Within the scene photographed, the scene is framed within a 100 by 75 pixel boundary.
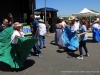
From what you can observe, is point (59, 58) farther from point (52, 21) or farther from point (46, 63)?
point (52, 21)

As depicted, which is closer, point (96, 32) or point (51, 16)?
point (96, 32)

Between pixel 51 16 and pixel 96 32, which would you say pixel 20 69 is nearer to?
pixel 96 32

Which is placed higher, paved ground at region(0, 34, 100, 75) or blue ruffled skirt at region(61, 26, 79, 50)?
blue ruffled skirt at region(61, 26, 79, 50)

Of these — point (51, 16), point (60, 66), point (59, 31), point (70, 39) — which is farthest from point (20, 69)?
point (51, 16)

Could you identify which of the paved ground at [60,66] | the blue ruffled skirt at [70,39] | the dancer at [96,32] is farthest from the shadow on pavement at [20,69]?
the dancer at [96,32]

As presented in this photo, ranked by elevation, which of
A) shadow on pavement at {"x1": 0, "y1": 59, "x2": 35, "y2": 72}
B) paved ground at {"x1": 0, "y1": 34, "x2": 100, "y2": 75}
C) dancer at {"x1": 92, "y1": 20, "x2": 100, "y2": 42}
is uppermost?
dancer at {"x1": 92, "y1": 20, "x2": 100, "y2": 42}

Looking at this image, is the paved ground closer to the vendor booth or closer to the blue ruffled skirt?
the blue ruffled skirt

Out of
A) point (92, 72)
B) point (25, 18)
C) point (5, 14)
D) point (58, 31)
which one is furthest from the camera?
point (25, 18)

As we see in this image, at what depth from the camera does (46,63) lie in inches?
267

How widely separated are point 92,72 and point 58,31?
4877mm

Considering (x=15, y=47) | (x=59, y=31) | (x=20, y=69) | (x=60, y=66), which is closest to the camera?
(x=15, y=47)

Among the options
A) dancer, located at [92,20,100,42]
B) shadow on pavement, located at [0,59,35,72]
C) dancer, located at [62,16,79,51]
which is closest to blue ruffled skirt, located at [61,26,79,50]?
dancer, located at [62,16,79,51]

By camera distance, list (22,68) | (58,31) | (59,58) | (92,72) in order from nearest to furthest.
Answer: (92,72), (22,68), (59,58), (58,31)

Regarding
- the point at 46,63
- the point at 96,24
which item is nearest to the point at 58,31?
the point at 96,24
